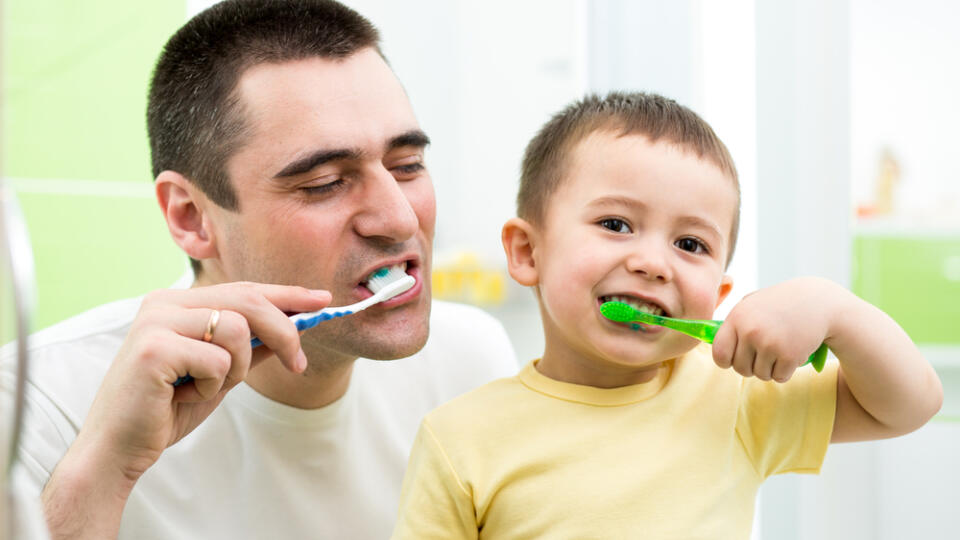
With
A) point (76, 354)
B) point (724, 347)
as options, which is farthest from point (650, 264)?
point (76, 354)

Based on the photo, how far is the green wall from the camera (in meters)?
1.62

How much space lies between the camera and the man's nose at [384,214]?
3.61 ft

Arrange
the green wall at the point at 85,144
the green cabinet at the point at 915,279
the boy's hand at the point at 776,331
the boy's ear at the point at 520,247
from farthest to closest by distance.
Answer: the green cabinet at the point at 915,279 < the green wall at the point at 85,144 < the boy's ear at the point at 520,247 < the boy's hand at the point at 776,331

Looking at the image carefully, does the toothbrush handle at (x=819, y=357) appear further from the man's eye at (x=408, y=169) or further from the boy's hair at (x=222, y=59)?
the boy's hair at (x=222, y=59)

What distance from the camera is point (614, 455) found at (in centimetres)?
92

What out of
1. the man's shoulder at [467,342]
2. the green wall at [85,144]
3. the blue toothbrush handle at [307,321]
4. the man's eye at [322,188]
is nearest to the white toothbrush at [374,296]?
the blue toothbrush handle at [307,321]

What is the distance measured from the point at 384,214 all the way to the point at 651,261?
370 millimetres

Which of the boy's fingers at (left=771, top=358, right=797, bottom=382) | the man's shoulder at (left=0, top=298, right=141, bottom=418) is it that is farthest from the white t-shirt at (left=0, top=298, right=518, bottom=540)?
the boy's fingers at (left=771, top=358, right=797, bottom=382)

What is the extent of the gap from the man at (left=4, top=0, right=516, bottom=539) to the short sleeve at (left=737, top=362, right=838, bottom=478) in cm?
42

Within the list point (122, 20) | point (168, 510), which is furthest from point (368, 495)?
point (122, 20)

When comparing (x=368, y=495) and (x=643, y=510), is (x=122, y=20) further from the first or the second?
(x=643, y=510)

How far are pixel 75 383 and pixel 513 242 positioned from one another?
0.63 m

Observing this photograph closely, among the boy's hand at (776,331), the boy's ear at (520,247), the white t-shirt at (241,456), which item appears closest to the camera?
the boy's hand at (776,331)

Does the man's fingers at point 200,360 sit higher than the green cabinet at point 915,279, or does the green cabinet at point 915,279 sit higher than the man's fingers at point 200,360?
the man's fingers at point 200,360
